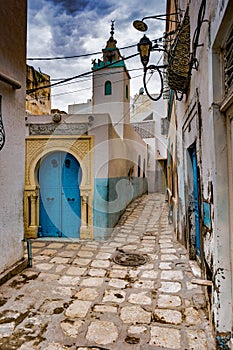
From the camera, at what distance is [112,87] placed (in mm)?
11219

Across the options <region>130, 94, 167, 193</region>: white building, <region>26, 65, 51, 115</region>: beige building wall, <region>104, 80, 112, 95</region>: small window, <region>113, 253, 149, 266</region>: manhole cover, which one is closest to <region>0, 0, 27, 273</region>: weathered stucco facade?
<region>113, 253, 149, 266</region>: manhole cover

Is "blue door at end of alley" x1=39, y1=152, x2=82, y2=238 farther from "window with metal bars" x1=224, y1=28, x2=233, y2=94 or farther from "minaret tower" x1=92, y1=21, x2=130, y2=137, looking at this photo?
"minaret tower" x1=92, y1=21, x2=130, y2=137

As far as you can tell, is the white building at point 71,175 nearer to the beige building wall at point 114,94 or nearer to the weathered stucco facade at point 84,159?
the weathered stucco facade at point 84,159

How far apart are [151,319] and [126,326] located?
0.28 meters

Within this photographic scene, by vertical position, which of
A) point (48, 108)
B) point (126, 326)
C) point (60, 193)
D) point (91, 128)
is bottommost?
point (126, 326)

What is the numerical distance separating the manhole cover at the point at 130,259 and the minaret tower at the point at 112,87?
7336 mm

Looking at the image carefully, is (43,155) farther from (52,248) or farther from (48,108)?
(48,108)

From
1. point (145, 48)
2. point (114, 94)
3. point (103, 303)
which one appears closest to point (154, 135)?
point (114, 94)

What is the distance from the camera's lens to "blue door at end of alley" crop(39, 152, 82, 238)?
5.99m

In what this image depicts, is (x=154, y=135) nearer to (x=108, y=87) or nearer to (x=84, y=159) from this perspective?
(x=108, y=87)

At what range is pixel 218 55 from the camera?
6.51ft

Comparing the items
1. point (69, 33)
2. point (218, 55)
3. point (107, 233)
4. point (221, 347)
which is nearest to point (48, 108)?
point (69, 33)

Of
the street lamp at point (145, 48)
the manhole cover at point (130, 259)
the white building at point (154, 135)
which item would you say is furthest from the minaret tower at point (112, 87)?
the manhole cover at point (130, 259)

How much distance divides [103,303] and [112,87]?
10.0 meters
